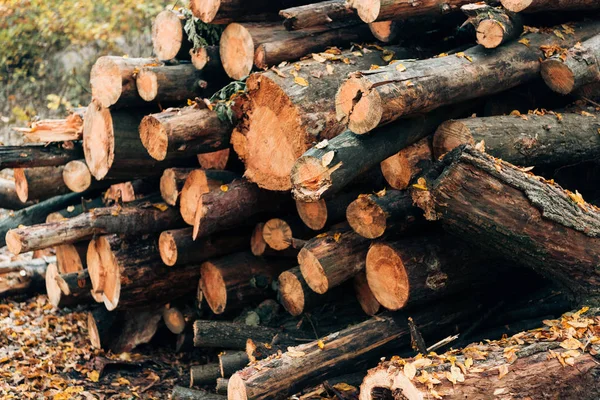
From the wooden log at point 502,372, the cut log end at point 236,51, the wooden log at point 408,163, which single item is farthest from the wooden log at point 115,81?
the wooden log at point 502,372

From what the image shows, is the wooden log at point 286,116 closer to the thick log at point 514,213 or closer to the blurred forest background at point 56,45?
the thick log at point 514,213

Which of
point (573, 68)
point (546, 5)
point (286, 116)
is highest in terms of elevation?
point (546, 5)

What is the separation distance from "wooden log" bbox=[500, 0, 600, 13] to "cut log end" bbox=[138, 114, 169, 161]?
8.06ft

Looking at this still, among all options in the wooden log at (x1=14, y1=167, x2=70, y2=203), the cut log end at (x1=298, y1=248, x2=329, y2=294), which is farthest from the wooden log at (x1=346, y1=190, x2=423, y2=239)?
the wooden log at (x1=14, y1=167, x2=70, y2=203)

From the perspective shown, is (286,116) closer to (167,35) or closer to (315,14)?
(315,14)

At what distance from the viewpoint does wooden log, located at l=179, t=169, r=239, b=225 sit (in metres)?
5.06

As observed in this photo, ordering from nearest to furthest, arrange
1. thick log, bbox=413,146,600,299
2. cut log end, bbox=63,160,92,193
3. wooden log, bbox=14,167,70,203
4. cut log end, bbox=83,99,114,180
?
thick log, bbox=413,146,600,299 → cut log end, bbox=83,99,114,180 → cut log end, bbox=63,160,92,193 → wooden log, bbox=14,167,70,203

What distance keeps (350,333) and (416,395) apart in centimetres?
123

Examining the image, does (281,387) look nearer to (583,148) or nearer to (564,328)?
(564,328)

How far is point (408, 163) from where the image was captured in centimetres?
432

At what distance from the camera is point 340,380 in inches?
172

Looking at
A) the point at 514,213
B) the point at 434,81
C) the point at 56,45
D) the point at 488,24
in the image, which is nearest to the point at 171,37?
the point at 434,81

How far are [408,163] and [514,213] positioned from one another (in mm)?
810

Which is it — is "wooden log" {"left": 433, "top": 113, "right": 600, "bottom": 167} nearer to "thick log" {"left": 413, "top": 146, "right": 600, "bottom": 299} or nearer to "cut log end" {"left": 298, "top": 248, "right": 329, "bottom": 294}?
"thick log" {"left": 413, "top": 146, "right": 600, "bottom": 299}
